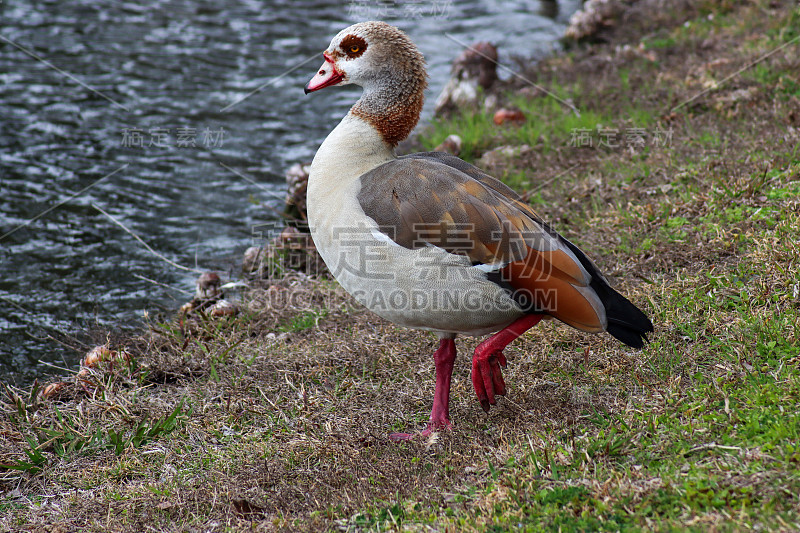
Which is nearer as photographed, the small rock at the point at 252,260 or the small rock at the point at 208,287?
the small rock at the point at 208,287

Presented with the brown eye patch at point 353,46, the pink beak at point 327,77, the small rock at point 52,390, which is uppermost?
the brown eye patch at point 353,46

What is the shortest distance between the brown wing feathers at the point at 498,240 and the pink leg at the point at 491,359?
0.11m

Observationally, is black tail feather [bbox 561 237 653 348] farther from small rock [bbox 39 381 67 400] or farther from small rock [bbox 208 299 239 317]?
small rock [bbox 39 381 67 400]

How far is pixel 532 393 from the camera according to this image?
3.75 metres

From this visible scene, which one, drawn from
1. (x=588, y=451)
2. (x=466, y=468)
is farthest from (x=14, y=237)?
(x=588, y=451)

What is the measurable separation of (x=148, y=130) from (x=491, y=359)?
6120 mm

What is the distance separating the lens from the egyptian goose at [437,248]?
131 inches

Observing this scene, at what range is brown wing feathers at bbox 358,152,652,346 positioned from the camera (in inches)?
131

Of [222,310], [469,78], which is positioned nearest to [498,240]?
[222,310]

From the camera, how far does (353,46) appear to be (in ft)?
12.3

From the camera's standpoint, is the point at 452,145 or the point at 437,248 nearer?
the point at 437,248

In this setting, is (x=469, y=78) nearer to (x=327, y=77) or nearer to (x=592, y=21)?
(x=592, y=21)

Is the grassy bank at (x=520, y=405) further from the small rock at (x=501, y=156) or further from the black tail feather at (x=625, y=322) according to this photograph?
the small rock at (x=501, y=156)

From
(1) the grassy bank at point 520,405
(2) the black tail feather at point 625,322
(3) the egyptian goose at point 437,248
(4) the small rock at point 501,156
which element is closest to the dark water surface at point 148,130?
(1) the grassy bank at point 520,405
